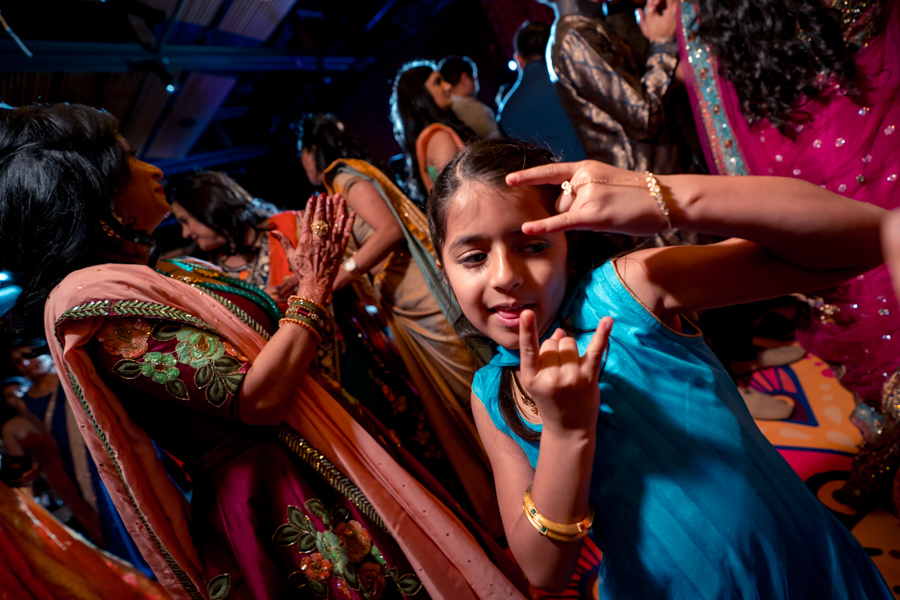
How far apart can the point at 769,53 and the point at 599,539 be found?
131cm

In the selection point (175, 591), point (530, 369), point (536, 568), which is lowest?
point (175, 591)

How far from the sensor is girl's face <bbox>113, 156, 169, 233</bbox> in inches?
43.6

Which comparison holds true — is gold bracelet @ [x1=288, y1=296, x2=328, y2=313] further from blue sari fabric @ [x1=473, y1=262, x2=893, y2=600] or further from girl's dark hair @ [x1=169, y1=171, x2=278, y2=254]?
girl's dark hair @ [x1=169, y1=171, x2=278, y2=254]

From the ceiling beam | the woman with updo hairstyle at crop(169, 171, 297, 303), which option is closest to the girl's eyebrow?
the woman with updo hairstyle at crop(169, 171, 297, 303)

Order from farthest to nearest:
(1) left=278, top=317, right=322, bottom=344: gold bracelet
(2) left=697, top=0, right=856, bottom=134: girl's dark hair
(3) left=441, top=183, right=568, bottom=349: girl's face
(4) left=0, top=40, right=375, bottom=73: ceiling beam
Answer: (4) left=0, top=40, right=375, bottom=73: ceiling beam → (2) left=697, top=0, right=856, bottom=134: girl's dark hair → (1) left=278, top=317, right=322, bottom=344: gold bracelet → (3) left=441, top=183, right=568, bottom=349: girl's face

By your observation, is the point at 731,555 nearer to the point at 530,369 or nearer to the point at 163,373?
the point at 530,369

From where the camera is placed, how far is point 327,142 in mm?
2053

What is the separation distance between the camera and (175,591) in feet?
3.35

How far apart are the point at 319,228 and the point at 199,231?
113cm

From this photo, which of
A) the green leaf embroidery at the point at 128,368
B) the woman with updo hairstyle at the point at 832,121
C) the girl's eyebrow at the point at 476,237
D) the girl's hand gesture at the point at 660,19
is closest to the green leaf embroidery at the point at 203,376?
the green leaf embroidery at the point at 128,368

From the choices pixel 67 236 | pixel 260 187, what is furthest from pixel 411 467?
pixel 260 187

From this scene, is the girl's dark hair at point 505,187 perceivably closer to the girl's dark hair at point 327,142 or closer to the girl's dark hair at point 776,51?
the girl's dark hair at point 776,51

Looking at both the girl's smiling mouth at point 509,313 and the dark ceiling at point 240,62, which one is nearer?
the girl's smiling mouth at point 509,313

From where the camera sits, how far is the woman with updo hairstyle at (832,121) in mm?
1151
